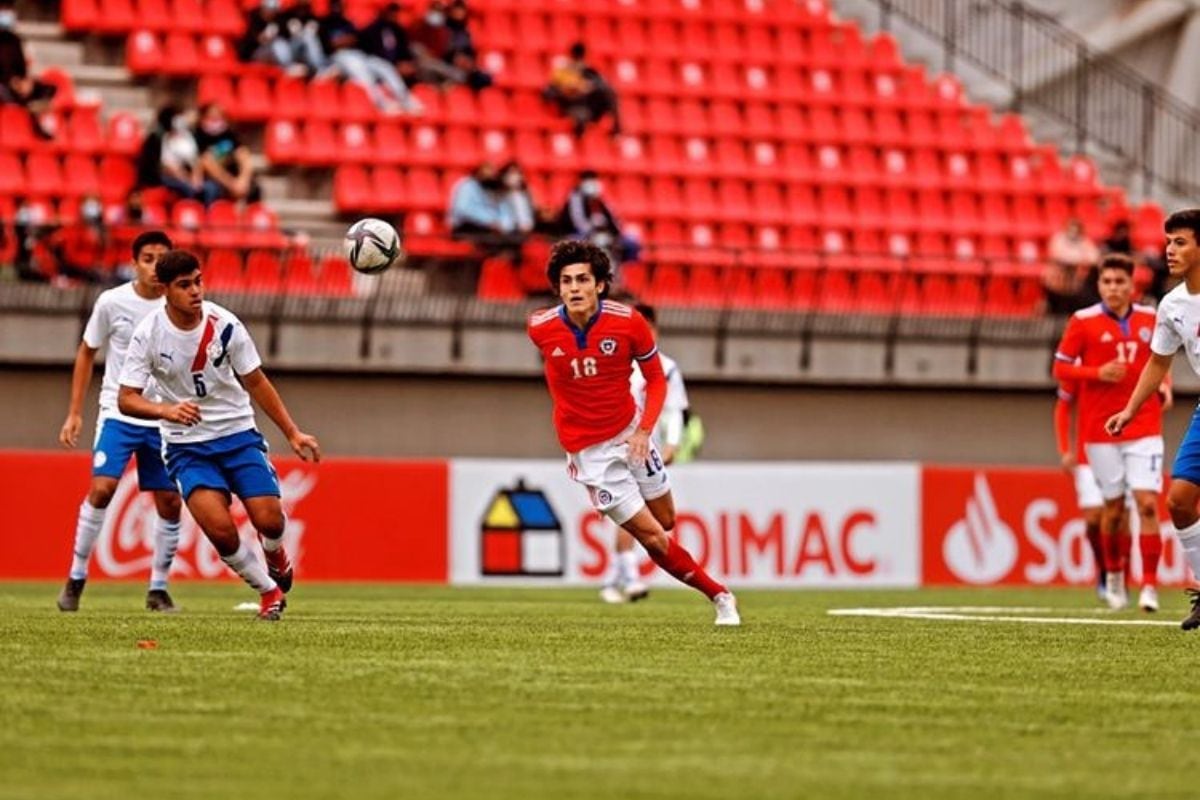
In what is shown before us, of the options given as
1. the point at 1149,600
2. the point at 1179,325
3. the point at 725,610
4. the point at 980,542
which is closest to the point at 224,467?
the point at 725,610

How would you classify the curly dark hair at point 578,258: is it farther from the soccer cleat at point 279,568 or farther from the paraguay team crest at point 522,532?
the paraguay team crest at point 522,532

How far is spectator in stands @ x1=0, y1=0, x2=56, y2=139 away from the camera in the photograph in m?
26.0

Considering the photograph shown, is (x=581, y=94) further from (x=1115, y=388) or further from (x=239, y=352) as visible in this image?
(x=239, y=352)

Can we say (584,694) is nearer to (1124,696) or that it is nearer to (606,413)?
(1124,696)

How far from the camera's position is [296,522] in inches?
905

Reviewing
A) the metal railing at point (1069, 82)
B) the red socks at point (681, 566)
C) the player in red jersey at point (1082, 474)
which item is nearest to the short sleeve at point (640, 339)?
the red socks at point (681, 566)

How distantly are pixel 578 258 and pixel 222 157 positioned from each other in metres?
13.3

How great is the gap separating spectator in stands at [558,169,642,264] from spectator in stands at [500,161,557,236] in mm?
226

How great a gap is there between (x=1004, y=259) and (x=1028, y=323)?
86cm

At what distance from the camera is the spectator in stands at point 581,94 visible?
2872cm

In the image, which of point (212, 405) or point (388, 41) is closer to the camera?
point (212, 405)

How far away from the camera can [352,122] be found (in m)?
27.9

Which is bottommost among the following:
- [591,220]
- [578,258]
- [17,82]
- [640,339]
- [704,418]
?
[640,339]

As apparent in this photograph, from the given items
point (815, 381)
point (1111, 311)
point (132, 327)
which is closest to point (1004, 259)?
point (815, 381)
